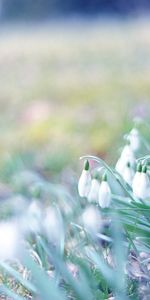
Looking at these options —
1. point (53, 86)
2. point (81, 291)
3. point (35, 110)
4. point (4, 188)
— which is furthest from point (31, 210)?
point (53, 86)

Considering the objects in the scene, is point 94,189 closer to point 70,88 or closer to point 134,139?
point 134,139

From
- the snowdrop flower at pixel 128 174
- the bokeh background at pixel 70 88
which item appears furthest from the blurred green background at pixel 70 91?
the snowdrop flower at pixel 128 174

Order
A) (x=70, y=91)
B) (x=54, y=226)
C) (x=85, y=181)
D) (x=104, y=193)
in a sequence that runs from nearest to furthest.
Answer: (x=104, y=193), (x=85, y=181), (x=54, y=226), (x=70, y=91)

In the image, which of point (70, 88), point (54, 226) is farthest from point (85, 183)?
point (70, 88)

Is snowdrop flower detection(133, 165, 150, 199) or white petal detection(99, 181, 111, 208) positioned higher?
snowdrop flower detection(133, 165, 150, 199)

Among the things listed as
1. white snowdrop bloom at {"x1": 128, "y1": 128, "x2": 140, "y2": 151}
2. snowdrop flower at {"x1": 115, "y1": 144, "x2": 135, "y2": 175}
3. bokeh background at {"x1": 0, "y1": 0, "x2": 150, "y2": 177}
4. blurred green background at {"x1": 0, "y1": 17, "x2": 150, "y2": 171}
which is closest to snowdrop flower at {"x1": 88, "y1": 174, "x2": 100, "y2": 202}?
snowdrop flower at {"x1": 115, "y1": 144, "x2": 135, "y2": 175}

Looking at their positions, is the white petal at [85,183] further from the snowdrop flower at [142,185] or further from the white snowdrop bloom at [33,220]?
the white snowdrop bloom at [33,220]

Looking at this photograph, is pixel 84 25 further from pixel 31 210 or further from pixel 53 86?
pixel 31 210

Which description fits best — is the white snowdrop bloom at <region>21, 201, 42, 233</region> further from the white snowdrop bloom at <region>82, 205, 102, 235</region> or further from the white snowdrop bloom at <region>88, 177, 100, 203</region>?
the white snowdrop bloom at <region>88, 177, 100, 203</region>
